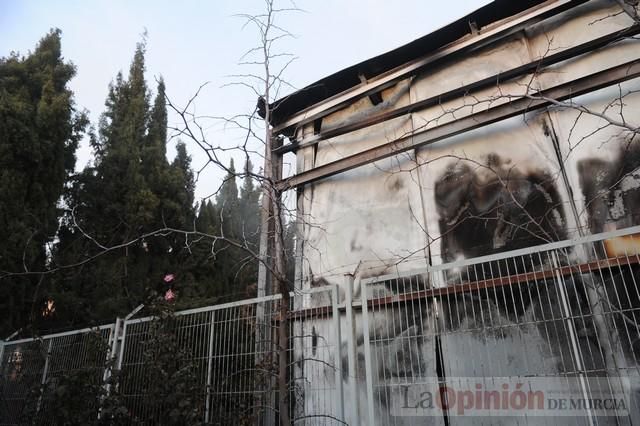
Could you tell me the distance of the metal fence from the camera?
3262mm

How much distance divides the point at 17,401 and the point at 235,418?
4.39 metres

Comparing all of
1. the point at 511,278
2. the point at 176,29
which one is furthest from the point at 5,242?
the point at 511,278

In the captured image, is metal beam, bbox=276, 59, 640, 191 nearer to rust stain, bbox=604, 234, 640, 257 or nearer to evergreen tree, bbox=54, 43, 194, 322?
rust stain, bbox=604, 234, 640, 257

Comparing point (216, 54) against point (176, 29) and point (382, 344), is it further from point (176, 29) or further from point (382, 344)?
point (382, 344)

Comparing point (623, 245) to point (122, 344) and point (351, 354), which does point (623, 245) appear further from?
point (122, 344)

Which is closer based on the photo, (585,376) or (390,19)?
(585,376)

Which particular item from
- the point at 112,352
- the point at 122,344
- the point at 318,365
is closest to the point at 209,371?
the point at 318,365

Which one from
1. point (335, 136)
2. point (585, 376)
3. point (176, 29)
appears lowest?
point (585, 376)

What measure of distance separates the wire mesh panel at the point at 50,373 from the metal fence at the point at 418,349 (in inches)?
2.1

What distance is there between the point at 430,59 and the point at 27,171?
915cm

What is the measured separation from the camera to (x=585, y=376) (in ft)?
10.2

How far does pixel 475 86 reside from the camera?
16.6ft

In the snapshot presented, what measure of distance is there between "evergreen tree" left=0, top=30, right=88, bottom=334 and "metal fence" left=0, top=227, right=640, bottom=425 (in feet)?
13.7

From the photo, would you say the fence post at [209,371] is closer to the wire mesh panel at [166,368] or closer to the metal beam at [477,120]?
the wire mesh panel at [166,368]
